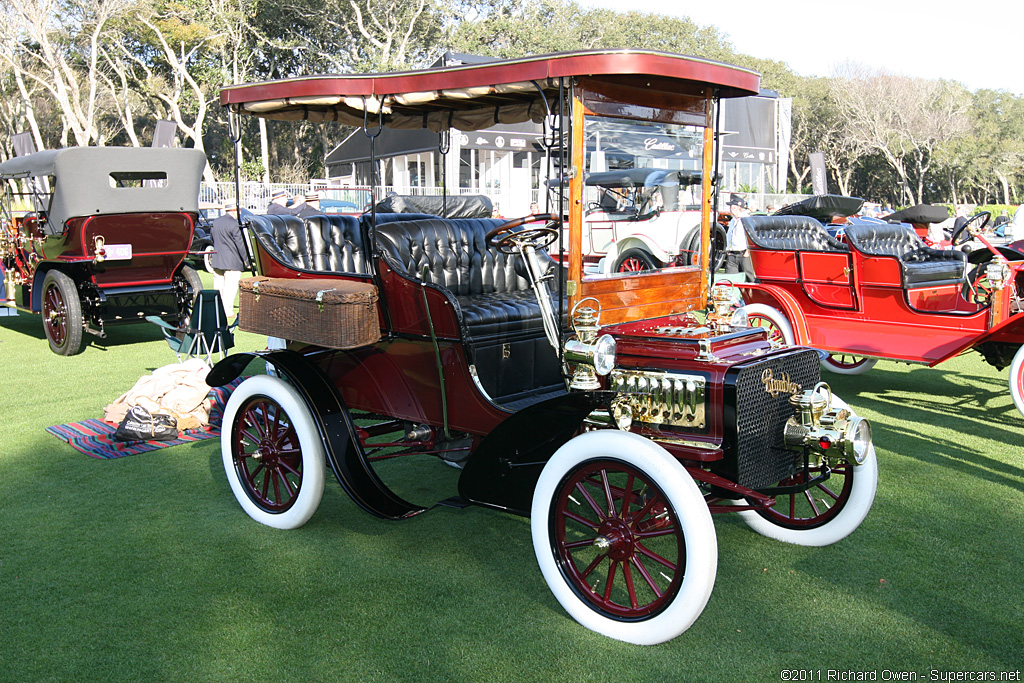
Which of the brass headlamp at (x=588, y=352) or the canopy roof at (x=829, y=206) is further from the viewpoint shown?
the canopy roof at (x=829, y=206)

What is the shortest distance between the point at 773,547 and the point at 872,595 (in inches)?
20.2

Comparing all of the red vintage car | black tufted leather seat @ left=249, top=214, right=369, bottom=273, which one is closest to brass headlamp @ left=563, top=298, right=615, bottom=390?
black tufted leather seat @ left=249, top=214, right=369, bottom=273

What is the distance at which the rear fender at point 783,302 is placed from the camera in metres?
6.81

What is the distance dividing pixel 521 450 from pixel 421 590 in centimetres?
70

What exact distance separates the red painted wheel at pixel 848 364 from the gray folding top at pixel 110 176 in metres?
6.61

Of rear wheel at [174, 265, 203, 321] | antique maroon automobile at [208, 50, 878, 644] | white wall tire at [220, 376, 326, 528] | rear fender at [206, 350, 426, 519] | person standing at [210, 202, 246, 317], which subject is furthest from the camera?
person standing at [210, 202, 246, 317]

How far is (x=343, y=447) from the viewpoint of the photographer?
381cm

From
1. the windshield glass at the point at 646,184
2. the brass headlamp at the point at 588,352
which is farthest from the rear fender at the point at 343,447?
the windshield glass at the point at 646,184

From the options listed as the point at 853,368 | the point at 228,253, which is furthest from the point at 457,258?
the point at 228,253

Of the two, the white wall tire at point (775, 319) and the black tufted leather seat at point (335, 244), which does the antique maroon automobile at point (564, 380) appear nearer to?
the black tufted leather seat at point (335, 244)

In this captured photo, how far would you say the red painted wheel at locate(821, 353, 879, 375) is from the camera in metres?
7.36

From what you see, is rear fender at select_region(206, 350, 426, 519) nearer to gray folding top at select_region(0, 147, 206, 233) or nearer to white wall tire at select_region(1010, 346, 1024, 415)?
white wall tire at select_region(1010, 346, 1024, 415)

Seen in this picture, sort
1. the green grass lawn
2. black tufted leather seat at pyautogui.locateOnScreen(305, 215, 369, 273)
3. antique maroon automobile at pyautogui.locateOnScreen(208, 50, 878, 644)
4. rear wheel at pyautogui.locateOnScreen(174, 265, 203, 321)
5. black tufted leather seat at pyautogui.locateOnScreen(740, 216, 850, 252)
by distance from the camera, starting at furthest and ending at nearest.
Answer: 1. rear wheel at pyautogui.locateOnScreen(174, 265, 203, 321)
2. black tufted leather seat at pyautogui.locateOnScreen(740, 216, 850, 252)
3. black tufted leather seat at pyautogui.locateOnScreen(305, 215, 369, 273)
4. antique maroon automobile at pyautogui.locateOnScreen(208, 50, 878, 644)
5. the green grass lawn

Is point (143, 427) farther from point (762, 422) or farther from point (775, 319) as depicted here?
point (775, 319)
